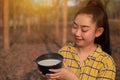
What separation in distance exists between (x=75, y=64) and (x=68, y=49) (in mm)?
121

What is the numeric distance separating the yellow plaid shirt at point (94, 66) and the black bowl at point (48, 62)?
0.22 metres

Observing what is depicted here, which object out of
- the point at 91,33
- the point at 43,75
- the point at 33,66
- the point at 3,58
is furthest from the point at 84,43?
the point at 3,58

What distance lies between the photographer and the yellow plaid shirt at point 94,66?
163 centimetres

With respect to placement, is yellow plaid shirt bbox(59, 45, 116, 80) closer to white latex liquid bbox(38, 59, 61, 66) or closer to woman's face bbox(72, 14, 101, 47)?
woman's face bbox(72, 14, 101, 47)

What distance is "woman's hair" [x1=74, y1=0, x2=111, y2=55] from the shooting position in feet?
5.58

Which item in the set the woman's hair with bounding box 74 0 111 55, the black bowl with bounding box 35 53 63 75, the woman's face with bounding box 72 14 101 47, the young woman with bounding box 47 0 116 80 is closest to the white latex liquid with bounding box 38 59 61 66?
the black bowl with bounding box 35 53 63 75

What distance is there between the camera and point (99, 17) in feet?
5.67

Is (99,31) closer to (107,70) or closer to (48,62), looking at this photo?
(107,70)

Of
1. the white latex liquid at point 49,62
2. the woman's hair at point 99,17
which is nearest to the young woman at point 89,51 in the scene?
the woman's hair at point 99,17

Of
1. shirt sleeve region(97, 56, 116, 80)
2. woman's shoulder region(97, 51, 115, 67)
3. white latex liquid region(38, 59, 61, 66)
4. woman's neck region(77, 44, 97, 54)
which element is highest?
woman's neck region(77, 44, 97, 54)

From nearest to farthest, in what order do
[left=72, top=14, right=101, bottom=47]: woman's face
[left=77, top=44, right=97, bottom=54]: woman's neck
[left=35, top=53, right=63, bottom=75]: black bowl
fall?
[left=35, top=53, right=63, bottom=75]: black bowl
[left=72, top=14, right=101, bottom=47]: woman's face
[left=77, top=44, right=97, bottom=54]: woman's neck

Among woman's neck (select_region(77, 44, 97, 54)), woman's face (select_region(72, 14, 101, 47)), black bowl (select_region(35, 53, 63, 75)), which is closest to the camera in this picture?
black bowl (select_region(35, 53, 63, 75))

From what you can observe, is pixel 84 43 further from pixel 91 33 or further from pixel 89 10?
pixel 89 10

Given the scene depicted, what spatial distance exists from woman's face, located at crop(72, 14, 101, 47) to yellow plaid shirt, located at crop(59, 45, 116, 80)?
0.10 m
